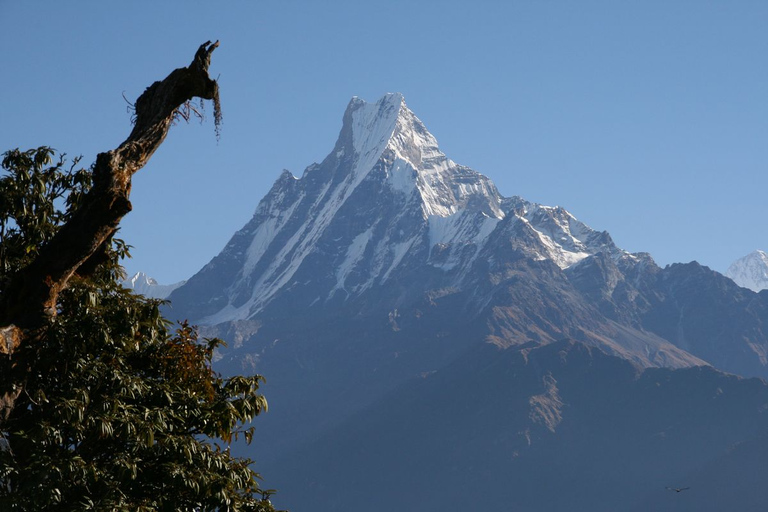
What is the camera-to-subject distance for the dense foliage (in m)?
21.2

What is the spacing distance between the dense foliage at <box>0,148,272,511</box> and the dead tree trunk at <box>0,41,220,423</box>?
1.54 feet

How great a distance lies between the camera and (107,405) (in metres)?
21.8

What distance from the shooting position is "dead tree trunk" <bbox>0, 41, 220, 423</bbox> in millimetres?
20234

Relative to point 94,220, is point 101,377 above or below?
below

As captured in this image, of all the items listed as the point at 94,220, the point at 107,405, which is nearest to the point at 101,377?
the point at 107,405

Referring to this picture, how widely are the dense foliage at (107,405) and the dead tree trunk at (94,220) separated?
0.47 m

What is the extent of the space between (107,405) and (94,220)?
12.3 ft

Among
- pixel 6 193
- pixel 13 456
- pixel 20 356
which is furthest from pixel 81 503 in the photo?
pixel 6 193

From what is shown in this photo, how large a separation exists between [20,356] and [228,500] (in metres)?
4.96

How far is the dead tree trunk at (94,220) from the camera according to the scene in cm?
2023

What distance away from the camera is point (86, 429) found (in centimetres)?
2194

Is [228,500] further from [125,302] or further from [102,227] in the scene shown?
[102,227]

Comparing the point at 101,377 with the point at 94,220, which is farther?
the point at 101,377

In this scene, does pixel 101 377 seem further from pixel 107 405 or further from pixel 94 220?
pixel 94 220
